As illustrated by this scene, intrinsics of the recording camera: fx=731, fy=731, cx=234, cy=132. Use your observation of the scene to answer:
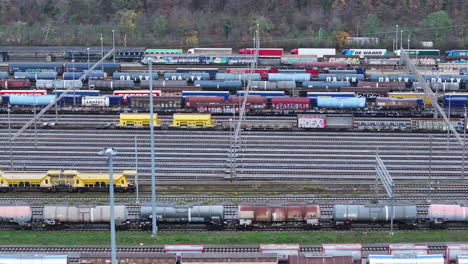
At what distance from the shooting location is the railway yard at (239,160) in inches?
1842

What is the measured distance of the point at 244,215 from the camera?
48.7m

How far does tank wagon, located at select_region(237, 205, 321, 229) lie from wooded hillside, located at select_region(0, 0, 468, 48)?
80100 millimetres

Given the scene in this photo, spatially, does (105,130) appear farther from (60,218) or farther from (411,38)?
(411,38)

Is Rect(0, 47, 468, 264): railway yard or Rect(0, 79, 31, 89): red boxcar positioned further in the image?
Rect(0, 79, 31, 89): red boxcar

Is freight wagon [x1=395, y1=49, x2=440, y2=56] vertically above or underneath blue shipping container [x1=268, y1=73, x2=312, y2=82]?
above

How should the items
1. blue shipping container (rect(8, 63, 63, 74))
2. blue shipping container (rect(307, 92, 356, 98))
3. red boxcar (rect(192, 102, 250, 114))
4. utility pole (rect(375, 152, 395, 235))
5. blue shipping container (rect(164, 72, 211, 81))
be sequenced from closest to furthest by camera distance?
1. utility pole (rect(375, 152, 395, 235))
2. red boxcar (rect(192, 102, 250, 114))
3. blue shipping container (rect(307, 92, 356, 98))
4. blue shipping container (rect(164, 72, 211, 81))
5. blue shipping container (rect(8, 63, 63, 74))

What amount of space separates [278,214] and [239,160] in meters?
17.3

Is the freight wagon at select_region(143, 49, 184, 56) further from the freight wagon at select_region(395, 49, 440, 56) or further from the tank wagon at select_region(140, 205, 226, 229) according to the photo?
the tank wagon at select_region(140, 205, 226, 229)

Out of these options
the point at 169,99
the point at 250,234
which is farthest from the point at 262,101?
the point at 250,234

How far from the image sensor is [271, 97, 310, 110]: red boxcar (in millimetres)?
80625

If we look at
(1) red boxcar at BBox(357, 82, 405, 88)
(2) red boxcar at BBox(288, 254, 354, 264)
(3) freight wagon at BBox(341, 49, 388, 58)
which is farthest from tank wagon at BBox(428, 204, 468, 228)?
(3) freight wagon at BBox(341, 49, 388, 58)

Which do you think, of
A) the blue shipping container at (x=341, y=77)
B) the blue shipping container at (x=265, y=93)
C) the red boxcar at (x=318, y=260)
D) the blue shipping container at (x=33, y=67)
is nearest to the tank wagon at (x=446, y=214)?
the red boxcar at (x=318, y=260)

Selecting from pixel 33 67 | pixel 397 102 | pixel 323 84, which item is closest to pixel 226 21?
pixel 33 67

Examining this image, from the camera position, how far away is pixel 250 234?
4819 centimetres
